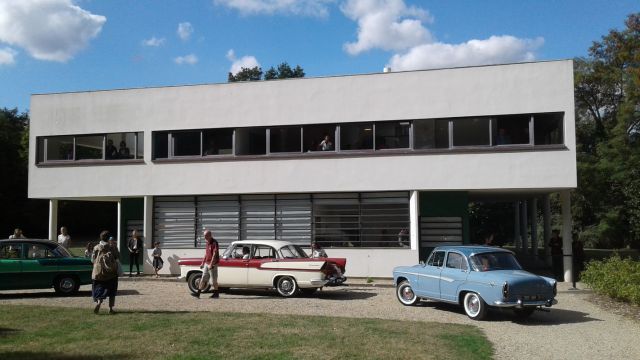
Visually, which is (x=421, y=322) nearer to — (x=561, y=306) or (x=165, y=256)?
(x=561, y=306)

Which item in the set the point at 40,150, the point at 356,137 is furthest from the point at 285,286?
the point at 40,150

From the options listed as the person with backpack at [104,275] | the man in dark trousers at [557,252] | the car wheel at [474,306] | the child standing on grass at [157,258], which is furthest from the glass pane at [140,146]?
the man in dark trousers at [557,252]

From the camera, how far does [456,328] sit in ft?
36.8

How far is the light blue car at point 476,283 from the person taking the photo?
1211 centimetres

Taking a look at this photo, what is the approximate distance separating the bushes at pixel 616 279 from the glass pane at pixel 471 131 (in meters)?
5.50

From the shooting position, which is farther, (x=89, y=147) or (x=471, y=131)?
(x=89, y=147)

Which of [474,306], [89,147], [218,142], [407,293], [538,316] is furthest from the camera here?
[89,147]

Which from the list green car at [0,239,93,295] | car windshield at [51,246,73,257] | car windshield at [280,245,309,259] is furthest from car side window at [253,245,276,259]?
car windshield at [51,246,73,257]

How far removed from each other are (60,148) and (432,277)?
676 inches

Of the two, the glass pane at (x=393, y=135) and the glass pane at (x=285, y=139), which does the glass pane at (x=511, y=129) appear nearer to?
the glass pane at (x=393, y=135)

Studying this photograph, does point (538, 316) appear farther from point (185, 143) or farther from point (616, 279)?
point (185, 143)

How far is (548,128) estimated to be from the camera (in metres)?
20.1

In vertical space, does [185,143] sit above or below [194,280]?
above

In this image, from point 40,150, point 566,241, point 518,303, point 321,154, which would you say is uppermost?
point 40,150
